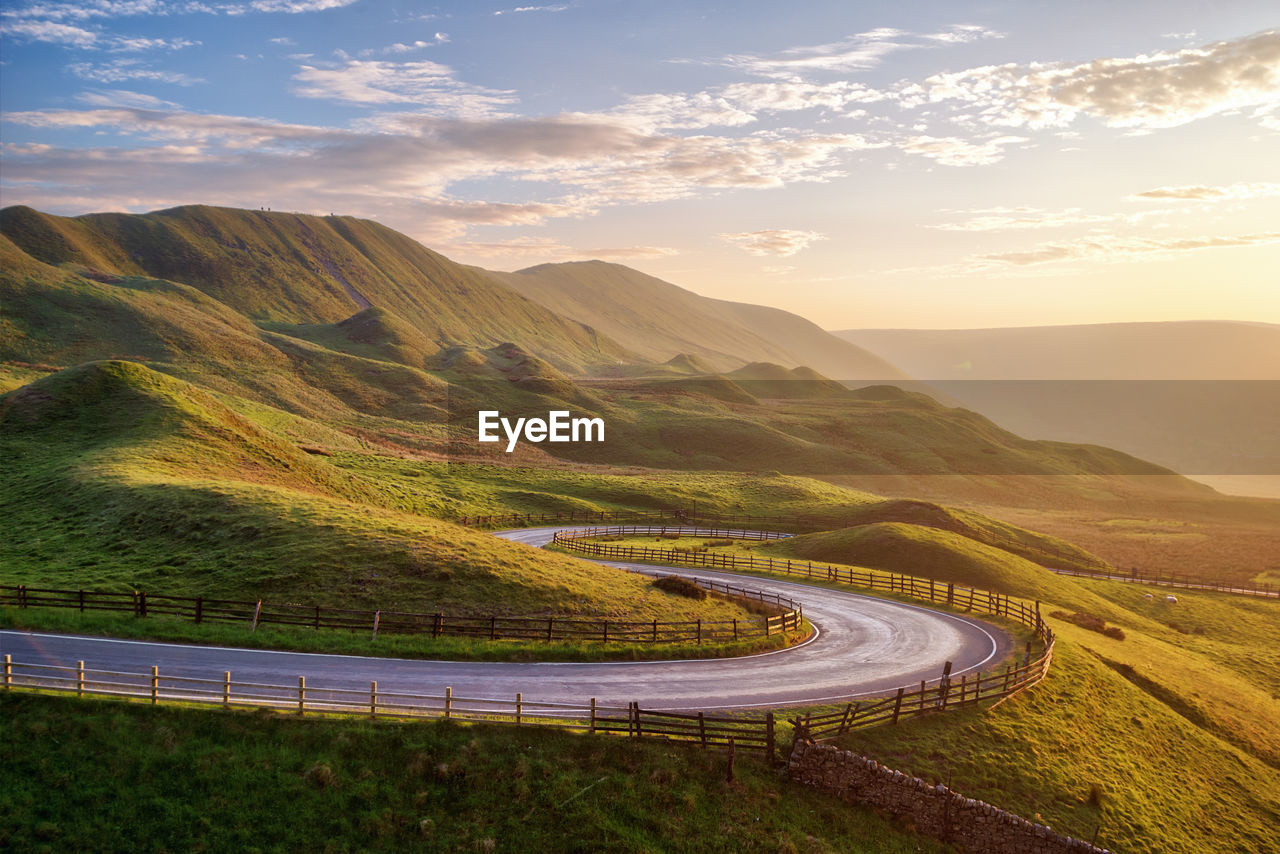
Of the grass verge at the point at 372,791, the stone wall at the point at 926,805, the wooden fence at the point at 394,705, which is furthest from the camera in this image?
the wooden fence at the point at 394,705

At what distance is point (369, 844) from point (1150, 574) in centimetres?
8450

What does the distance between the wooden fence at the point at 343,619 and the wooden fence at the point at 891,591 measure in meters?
9.30

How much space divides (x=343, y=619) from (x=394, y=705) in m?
10.3

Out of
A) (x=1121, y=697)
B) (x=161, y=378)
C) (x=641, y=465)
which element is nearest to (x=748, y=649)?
(x=1121, y=697)

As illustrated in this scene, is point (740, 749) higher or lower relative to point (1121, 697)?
higher

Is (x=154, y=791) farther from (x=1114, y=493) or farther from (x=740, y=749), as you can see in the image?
(x=1114, y=493)

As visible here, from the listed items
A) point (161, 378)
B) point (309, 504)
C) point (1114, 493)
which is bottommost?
point (1114, 493)

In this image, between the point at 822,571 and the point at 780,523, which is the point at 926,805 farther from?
the point at 780,523

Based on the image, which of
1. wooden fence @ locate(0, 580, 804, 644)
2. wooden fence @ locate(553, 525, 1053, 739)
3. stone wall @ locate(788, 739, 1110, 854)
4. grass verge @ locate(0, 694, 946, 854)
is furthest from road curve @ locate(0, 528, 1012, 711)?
stone wall @ locate(788, 739, 1110, 854)

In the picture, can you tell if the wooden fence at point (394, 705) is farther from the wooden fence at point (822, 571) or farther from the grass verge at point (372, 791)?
the wooden fence at point (822, 571)

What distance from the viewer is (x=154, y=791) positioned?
2252cm

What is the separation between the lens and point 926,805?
83.8 ft

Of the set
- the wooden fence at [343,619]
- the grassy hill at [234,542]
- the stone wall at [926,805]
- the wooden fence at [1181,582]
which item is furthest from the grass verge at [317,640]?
the wooden fence at [1181,582]

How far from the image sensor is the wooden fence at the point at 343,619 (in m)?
34.2
